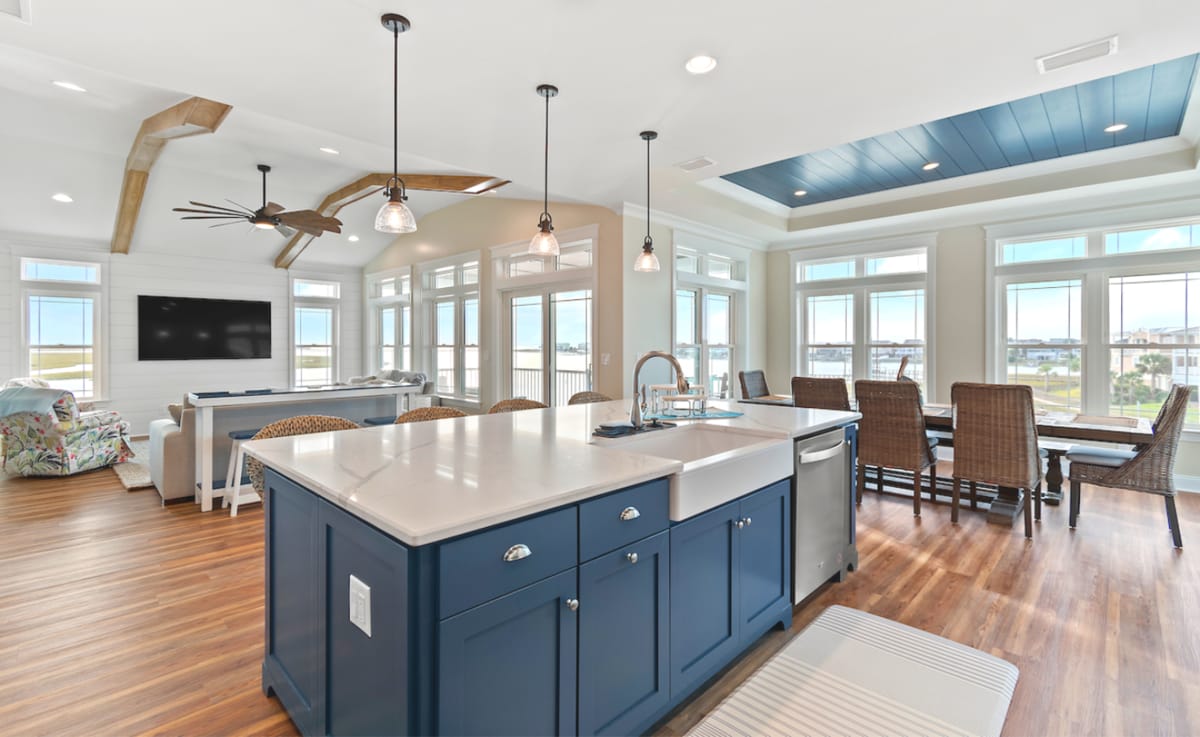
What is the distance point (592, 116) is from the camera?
10.4 feet

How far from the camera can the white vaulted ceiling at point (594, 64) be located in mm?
2168

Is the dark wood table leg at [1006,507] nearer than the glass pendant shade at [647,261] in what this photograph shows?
Yes

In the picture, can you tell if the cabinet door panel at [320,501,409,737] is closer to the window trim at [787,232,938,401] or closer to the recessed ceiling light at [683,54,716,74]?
the recessed ceiling light at [683,54,716,74]

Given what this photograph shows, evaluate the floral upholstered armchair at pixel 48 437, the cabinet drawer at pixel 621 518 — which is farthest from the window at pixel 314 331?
the cabinet drawer at pixel 621 518

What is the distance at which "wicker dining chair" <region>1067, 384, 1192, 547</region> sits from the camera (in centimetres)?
317

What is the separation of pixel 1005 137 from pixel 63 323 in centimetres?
1070

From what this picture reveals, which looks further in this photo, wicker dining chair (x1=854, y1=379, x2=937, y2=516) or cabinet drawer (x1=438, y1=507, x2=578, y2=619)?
wicker dining chair (x1=854, y1=379, x2=937, y2=516)

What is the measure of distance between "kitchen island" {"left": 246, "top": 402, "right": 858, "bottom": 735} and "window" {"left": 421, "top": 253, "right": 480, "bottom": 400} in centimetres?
517

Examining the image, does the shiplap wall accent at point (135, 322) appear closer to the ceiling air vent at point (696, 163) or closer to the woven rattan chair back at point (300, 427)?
the woven rattan chair back at point (300, 427)

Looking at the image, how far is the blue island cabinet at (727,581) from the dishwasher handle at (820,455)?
0.14 meters

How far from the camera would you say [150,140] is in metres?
5.02

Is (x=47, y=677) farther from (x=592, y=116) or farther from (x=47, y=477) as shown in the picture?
(x=47, y=477)

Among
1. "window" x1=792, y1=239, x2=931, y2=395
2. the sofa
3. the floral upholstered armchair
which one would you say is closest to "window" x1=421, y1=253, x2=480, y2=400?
the sofa

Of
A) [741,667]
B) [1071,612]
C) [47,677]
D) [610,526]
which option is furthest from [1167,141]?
[47,677]
